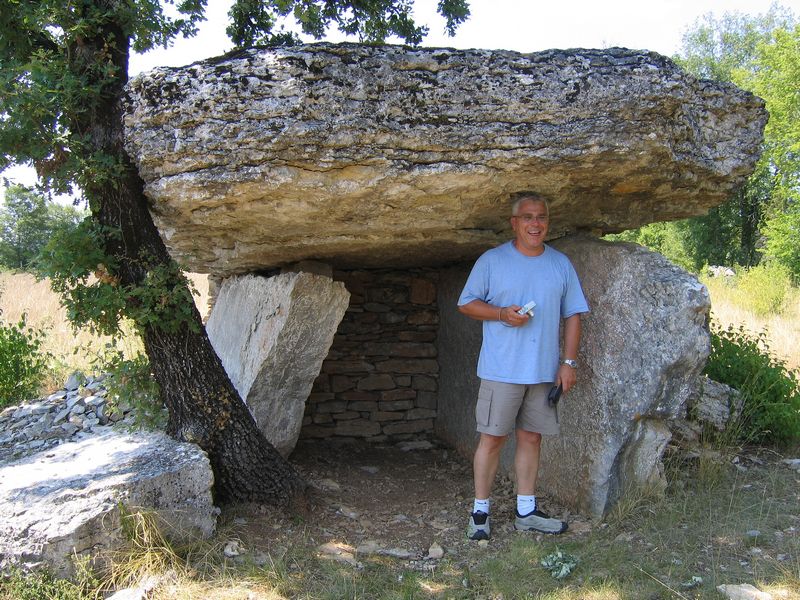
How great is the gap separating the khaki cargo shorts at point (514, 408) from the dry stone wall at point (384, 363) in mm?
2335

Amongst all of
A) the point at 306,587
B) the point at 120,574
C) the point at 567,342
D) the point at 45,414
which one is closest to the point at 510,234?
the point at 567,342

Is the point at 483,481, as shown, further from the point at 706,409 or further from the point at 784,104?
the point at 784,104

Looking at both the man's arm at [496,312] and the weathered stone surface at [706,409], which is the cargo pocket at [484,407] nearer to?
the man's arm at [496,312]

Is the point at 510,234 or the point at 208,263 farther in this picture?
the point at 208,263

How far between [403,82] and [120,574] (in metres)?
2.53

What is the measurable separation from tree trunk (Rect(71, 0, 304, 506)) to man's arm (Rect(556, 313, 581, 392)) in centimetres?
159

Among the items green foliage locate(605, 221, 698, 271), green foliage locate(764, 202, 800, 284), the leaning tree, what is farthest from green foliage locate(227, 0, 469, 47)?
green foliage locate(605, 221, 698, 271)

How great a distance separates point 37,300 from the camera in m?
9.63

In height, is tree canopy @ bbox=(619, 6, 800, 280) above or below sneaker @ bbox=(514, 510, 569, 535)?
above

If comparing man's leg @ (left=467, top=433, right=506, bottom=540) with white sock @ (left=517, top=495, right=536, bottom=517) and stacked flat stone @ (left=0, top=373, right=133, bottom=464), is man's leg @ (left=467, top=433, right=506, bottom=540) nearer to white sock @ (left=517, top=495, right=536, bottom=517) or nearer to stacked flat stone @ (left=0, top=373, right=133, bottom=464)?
white sock @ (left=517, top=495, right=536, bottom=517)

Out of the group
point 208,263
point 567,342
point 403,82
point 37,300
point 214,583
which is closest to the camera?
point 214,583

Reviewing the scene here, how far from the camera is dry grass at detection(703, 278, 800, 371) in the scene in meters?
7.51

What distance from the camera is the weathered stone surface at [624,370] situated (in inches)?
136

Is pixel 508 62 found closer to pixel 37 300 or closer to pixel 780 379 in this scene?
pixel 780 379
